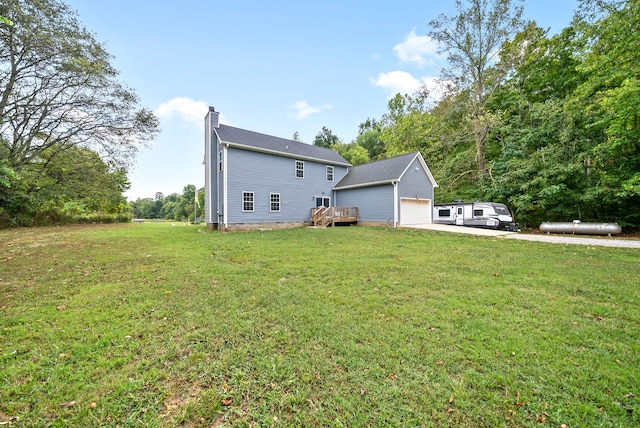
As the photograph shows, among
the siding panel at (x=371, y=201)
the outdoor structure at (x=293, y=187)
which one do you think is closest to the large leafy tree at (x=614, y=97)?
the outdoor structure at (x=293, y=187)

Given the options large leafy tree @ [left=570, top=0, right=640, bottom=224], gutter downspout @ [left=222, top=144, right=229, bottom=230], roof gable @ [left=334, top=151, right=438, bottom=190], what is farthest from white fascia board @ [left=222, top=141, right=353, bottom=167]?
large leafy tree @ [left=570, top=0, right=640, bottom=224]

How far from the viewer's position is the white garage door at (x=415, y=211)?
15656mm

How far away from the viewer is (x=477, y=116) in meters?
19.2

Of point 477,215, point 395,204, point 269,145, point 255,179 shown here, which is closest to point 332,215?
point 395,204

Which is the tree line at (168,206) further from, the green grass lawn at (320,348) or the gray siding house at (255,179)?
the green grass lawn at (320,348)

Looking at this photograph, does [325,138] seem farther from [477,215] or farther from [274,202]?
[477,215]

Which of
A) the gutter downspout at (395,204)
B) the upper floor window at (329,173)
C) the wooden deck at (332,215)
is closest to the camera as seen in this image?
the gutter downspout at (395,204)

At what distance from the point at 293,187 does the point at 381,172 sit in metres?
6.13

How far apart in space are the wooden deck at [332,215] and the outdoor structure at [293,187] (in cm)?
7

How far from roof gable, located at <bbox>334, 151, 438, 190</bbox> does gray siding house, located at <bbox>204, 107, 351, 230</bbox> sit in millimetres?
2295

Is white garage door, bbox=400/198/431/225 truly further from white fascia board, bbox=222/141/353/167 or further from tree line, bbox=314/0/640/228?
white fascia board, bbox=222/141/353/167

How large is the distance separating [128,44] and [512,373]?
19.1 m

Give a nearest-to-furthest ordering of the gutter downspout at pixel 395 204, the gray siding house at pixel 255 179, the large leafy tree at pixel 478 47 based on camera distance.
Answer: the gray siding house at pixel 255 179 < the gutter downspout at pixel 395 204 < the large leafy tree at pixel 478 47

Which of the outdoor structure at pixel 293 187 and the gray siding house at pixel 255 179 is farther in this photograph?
the outdoor structure at pixel 293 187
